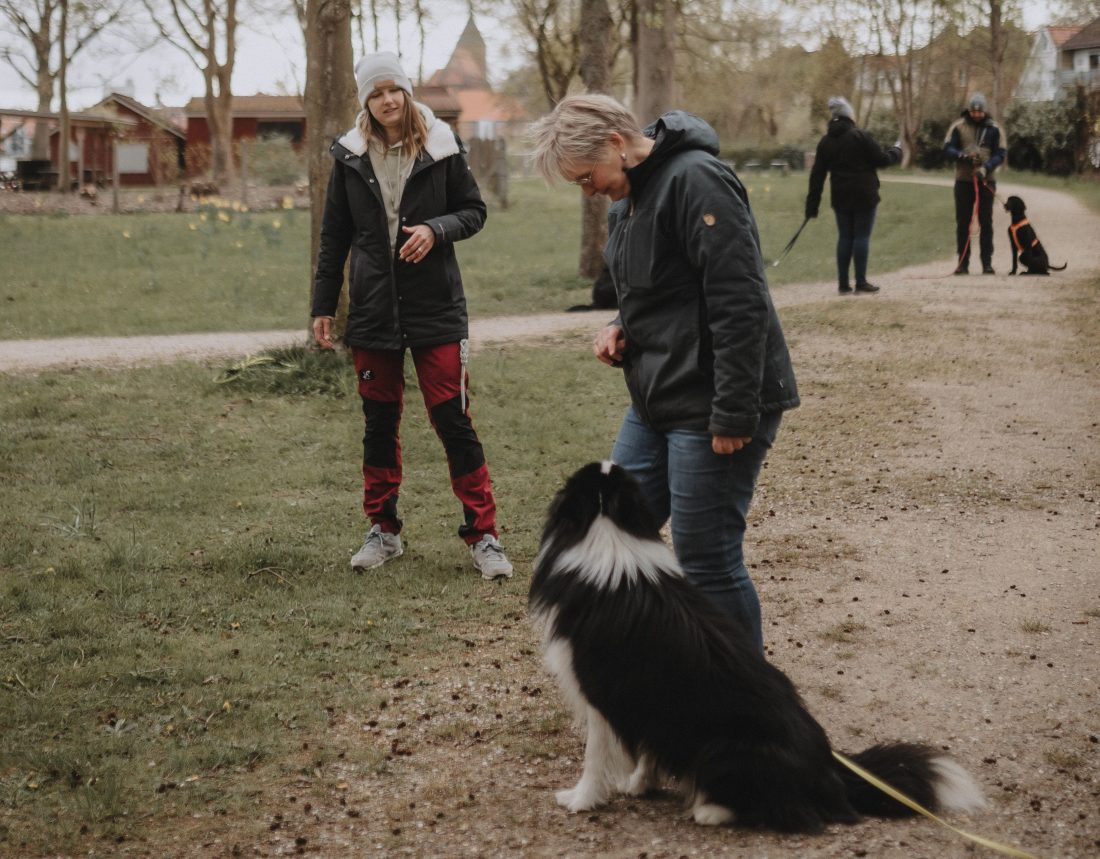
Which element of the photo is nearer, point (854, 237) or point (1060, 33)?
point (854, 237)

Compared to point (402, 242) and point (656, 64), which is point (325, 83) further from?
point (656, 64)

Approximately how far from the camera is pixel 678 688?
3.33 m

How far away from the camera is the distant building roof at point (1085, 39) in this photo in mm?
75269

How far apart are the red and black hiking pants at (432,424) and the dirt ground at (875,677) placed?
1.56 ft

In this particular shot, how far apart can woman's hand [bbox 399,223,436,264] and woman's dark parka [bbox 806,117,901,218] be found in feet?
29.7

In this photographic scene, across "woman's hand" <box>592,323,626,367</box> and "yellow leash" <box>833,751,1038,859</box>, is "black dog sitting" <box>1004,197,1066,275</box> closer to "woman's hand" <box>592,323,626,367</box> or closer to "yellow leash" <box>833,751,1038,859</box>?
"woman's hand" <box>592,323,626,367</box>

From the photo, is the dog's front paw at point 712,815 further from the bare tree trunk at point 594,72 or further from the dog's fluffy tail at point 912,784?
the bare tree trunk at point 594,72

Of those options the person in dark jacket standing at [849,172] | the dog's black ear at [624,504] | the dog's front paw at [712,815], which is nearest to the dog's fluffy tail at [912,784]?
the dog's front paw at [712,815]

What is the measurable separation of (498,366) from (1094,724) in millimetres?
7388

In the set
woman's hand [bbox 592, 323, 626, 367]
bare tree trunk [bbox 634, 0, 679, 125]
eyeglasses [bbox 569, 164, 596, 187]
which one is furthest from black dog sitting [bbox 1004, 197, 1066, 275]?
eyeglasses [bbox 569, 164, 596, 187]

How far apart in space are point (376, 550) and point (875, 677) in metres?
2.62

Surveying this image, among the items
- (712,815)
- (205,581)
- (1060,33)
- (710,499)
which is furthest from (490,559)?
(1060,33)

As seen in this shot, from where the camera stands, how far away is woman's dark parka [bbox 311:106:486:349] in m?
5.55

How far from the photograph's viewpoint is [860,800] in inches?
138
